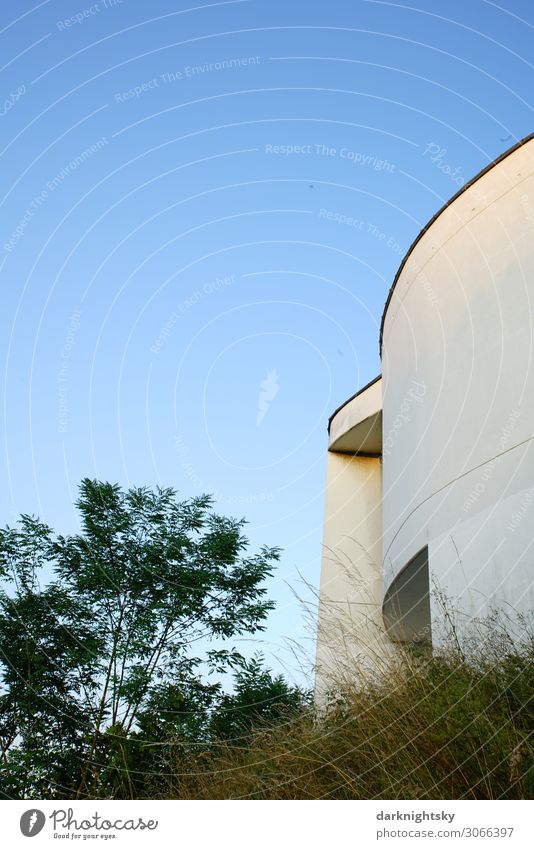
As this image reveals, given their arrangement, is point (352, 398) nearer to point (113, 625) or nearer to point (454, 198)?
point (454, 198)

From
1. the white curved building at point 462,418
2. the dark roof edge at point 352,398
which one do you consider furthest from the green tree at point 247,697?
the dark roof edge at point 352,398

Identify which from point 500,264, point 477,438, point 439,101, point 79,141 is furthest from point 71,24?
point 477,438

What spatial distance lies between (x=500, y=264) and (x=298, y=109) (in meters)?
3.79

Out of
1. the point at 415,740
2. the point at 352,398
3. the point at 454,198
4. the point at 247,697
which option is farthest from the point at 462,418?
the point at 352,398

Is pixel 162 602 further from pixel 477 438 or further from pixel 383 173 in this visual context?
pixel 383 173

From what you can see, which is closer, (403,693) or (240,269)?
(403,693)

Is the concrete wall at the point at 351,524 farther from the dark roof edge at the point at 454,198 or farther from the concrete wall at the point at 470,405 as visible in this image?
the dark roof edge at the point at 454,198

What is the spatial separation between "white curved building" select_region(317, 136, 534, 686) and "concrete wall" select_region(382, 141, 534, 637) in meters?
0.02

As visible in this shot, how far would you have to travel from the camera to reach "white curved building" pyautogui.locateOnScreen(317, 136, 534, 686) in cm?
798

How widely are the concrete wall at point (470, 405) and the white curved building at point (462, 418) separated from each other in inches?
0.7

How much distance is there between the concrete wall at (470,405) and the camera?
812 cm

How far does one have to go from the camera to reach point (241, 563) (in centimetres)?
1166

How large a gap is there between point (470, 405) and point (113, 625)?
5.73 m

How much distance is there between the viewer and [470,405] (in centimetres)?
947
